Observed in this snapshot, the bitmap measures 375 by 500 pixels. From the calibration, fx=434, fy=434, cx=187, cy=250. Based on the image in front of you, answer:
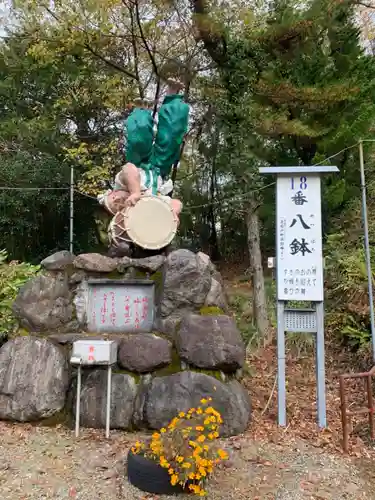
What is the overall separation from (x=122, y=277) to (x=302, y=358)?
→ 3.02 meters

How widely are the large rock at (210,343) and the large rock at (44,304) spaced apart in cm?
117

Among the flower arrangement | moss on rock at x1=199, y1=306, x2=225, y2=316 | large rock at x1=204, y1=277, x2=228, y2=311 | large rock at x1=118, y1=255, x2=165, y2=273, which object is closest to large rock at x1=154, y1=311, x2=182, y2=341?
moss on rock at x1=199, y1=306, x2=225, y2=316

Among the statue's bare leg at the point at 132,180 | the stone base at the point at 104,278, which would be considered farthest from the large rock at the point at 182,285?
the statue's bare leg at the point at 132,180

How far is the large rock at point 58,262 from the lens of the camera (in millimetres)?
4246

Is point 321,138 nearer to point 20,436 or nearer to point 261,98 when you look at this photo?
point 261,98

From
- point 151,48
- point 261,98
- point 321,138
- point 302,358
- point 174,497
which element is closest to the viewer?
point 174,497

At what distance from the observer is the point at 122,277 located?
4.21 meters

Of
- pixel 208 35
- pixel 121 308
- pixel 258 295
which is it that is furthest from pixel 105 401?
pixel 208 35

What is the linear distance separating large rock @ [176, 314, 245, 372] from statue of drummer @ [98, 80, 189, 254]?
1.34 m

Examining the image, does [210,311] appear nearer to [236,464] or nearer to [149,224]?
[149,224]

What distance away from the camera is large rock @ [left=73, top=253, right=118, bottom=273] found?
4180 millimetres

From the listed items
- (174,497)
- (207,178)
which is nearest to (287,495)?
(174,497)

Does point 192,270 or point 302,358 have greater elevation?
point 192,270

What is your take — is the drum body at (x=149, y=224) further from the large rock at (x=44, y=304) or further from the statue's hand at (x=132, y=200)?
the large rock at (x=44, y=304)
